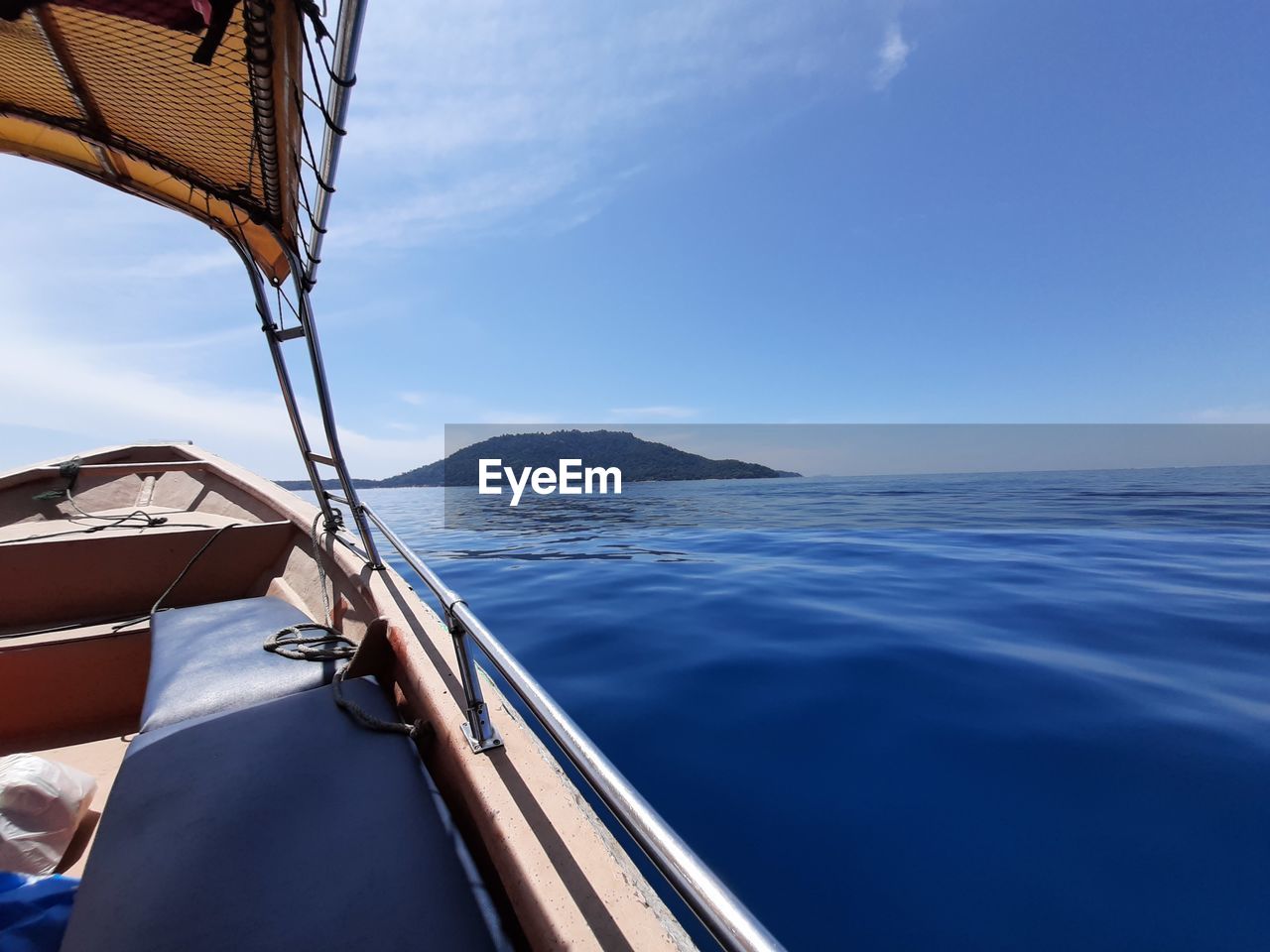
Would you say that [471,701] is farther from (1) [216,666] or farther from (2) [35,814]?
(2) [35,814]

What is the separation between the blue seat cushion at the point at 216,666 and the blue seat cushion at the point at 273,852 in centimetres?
25

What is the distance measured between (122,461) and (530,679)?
767cm

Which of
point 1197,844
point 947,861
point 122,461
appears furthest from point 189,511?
point 1197,844

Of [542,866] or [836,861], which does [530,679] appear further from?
[836,861]

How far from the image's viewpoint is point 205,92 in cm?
189

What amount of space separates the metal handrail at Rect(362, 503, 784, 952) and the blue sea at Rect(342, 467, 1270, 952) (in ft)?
4.30

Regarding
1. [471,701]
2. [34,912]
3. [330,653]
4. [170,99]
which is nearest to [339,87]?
[170,99]

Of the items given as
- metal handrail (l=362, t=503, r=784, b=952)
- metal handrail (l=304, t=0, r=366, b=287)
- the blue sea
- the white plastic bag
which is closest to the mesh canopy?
metal handrail (l=304, t=0, r=366, b=287)

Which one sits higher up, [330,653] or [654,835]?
[654,835]

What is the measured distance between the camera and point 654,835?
0.68 meters

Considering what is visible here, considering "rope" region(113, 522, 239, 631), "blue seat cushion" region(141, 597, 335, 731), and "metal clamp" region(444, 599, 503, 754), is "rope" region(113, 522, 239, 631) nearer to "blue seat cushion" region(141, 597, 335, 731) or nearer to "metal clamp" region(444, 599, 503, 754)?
"blue seat cushion" region(141, 597, 335, 731)

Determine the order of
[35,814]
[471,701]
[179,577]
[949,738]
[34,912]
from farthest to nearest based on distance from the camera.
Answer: [179,577] → [949,738] → [35,814] → [471,701] → [34,912]

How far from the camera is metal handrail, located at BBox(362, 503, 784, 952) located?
0.56 m

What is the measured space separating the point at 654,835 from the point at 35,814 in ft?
8.56
